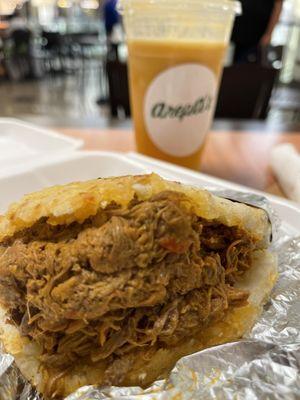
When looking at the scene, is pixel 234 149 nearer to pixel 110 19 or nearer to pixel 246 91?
pixel 246 91

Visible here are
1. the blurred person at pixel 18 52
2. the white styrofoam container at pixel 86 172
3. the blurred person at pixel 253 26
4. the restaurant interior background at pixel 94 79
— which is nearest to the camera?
the white styrofoam container at pixel 86 172

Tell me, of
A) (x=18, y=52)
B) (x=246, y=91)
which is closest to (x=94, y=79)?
(x=18, y=52)

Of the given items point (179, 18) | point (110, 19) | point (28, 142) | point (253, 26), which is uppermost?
point (179, 18)

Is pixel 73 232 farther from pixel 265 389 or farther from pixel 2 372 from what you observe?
pixel 265 389

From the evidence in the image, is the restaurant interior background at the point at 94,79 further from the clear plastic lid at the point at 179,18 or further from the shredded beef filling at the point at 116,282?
the shredded beef filling at the point at 116,282

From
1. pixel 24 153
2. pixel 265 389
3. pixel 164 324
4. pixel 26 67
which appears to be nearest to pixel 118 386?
pixel 164 324

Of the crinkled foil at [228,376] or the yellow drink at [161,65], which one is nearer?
the crinkled foil at [228,376]

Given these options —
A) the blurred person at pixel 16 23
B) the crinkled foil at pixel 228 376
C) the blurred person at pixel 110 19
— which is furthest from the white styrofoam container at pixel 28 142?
the blurred person at pixel 16 23
